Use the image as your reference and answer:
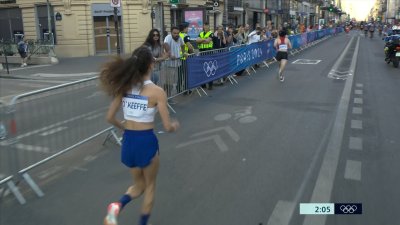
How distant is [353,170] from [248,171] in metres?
1.38

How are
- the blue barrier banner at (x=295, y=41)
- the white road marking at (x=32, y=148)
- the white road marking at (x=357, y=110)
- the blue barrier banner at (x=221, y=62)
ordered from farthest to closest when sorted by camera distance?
1. the blue barrier banner at (x=295, y=41)
2. the blue barrier banner at (x=221, y=62)
3. the white road marking at (x=357, y=110)
4. the white road marking at (x=32, y=148)

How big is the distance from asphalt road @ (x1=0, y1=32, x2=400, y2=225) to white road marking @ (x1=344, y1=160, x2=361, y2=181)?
13 mm

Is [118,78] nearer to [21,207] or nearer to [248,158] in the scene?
[21,207]

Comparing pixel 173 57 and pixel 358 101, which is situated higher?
pixel 173 57

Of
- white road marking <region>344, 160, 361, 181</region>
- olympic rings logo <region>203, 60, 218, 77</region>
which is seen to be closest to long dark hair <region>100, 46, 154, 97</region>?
white road marking <region>344, 160, 361, 181</region>

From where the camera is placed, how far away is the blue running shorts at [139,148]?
3502mm

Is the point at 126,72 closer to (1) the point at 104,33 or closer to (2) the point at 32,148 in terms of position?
(2) the point at 32,148

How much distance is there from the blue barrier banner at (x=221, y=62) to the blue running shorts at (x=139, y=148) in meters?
6.94

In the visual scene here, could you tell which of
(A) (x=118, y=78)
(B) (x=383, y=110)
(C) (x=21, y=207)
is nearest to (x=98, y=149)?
(C) (x=21, y=207)

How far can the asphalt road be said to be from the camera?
4.28 meters

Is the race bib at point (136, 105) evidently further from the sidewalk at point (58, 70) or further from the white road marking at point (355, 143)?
the sidewalk at point (58, 70)

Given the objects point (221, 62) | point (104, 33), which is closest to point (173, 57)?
point (221, 62)

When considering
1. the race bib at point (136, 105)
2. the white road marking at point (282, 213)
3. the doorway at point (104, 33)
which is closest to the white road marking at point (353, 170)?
the white road marking at point (282, 213)

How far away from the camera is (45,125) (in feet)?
17.8
